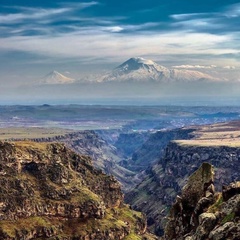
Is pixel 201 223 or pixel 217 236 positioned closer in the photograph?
pixel 217 236

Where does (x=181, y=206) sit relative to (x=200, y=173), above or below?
below

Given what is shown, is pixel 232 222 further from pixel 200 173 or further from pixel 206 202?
pixel 200 173

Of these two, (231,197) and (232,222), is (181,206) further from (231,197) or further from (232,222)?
(232,222)

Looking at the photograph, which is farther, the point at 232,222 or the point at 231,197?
the point at 231,197

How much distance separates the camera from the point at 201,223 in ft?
207

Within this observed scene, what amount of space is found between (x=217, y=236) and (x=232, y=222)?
2.48 meters

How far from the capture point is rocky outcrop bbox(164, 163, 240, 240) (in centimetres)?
5809

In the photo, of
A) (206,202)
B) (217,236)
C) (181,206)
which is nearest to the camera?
(217,236)

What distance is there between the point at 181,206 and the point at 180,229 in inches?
162

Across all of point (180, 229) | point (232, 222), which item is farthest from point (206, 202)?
point (232, 222)

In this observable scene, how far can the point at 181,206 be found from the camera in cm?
7994

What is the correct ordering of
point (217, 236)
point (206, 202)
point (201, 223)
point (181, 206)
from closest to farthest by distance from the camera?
point (217, 236), point (201, 223), point (206, 202), point (181, 206)

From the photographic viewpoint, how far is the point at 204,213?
65.2m

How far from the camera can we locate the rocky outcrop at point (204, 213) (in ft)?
191
